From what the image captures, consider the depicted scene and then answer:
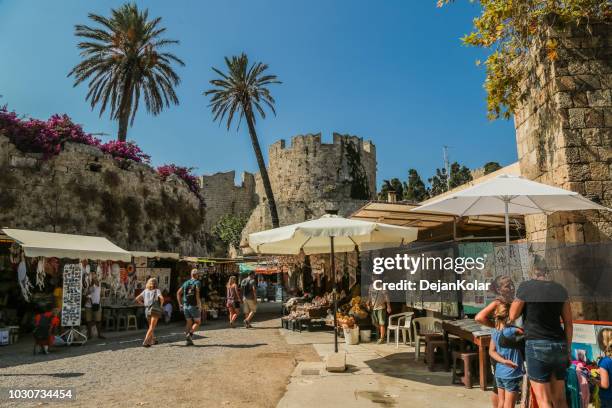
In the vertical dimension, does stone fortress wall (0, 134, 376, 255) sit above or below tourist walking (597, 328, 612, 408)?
above

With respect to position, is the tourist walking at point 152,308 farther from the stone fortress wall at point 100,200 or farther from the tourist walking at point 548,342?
the tourist walking at point 548,342

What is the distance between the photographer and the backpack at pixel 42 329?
27.2 feet

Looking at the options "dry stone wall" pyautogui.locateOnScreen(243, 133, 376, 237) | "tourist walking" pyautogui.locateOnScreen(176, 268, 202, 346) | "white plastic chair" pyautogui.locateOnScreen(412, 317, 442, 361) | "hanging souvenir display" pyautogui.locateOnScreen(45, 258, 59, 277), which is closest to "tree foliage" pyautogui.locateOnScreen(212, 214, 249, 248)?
"dry stone wall" pyautogui.locateOnScreen(243, 133, 376, 237)

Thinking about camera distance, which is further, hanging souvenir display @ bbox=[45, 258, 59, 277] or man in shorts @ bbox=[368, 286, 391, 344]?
hanging souvenir display @ bbox=[45, 258, 59, 277]

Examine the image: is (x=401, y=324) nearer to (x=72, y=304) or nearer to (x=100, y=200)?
(x=72, y=304)

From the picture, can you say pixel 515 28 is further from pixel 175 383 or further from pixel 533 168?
pixel 175 383

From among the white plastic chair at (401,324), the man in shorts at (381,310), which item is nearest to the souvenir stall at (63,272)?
the man in shorts at (381,310)

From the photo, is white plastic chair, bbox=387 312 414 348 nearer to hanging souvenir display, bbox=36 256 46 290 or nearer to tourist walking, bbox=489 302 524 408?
tourist walking, bbox=489 302 524 408

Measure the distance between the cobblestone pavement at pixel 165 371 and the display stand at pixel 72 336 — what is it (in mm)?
219

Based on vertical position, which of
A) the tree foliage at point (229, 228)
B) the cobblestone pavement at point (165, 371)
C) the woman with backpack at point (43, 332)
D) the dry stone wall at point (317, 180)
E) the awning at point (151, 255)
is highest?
the dry stone wall at point (317, 180)

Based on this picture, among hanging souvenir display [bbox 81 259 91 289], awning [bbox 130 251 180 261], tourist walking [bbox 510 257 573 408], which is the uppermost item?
awning [bbox 130 251 180 261]

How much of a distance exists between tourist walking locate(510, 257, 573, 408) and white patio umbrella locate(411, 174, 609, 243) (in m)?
1.60

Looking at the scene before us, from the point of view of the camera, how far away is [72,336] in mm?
9547

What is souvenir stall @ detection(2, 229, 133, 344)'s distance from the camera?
9.64 metres
